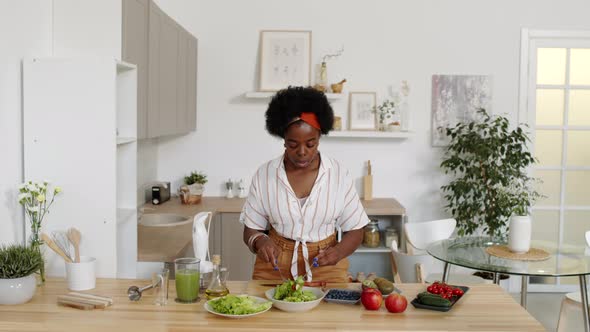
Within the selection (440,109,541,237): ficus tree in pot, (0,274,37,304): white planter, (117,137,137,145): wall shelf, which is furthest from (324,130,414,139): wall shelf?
(0,274,37,304): white planter

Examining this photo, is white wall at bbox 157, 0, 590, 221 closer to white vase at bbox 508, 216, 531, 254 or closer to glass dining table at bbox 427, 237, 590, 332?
glass dining table at bbox 427, 237, 590, 332

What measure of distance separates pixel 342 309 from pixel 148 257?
1556 mm

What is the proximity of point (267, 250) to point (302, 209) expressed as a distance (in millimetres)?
220

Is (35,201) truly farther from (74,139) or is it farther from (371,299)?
(371,299)

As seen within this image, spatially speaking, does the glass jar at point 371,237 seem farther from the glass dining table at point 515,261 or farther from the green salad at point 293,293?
the green salad at point 293,293

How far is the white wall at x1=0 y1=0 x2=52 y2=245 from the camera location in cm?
301

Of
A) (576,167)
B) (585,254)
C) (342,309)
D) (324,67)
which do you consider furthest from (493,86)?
(342,309)

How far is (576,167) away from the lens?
5.79 m

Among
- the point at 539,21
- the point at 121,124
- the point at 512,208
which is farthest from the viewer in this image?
the point at 539,21

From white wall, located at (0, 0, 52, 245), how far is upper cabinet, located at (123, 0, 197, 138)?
19.3 inches

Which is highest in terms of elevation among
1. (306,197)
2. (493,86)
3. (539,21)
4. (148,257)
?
(539,21)

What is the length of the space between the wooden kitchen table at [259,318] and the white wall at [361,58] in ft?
10.3

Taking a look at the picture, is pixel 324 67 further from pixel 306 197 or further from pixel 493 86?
pixel 306 197

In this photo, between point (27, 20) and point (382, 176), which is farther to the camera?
point (382, 176)
